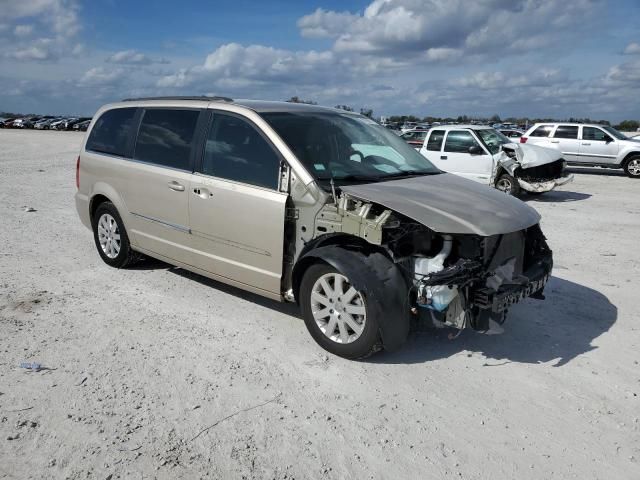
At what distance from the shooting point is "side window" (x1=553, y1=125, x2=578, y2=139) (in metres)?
18.6

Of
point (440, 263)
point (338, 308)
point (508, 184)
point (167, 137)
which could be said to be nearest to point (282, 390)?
point (338, 308)

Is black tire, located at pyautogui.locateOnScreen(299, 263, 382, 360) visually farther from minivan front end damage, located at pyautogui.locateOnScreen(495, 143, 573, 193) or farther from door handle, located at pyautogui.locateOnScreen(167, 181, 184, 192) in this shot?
minivan front end damage, located at pyautogui.locateOnScreen(495, 143, 573, 193)

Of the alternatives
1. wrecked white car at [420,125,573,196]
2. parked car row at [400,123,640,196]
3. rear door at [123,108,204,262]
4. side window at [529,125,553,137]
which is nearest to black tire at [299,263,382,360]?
rear door at [123,108,204,262]

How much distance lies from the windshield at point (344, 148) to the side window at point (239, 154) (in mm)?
191

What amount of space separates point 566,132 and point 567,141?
0.33 meters

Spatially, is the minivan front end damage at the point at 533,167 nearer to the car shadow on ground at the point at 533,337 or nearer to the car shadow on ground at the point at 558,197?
the car shadow on ground at the point at 558,197

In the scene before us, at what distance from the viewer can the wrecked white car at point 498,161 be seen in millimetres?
12469

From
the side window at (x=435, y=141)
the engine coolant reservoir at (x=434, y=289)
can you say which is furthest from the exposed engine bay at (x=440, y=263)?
the side window at (x=435, y=141)

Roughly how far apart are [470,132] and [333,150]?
9.23 metres

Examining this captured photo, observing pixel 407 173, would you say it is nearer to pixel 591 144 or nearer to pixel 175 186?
pixel 175 186

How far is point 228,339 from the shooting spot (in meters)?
4.45

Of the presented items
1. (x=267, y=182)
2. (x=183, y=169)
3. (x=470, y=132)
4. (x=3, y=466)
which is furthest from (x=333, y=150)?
(x=470, y=132)

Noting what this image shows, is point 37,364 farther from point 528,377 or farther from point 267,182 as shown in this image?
point 528,377

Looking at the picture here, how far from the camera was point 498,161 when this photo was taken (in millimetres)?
12594
